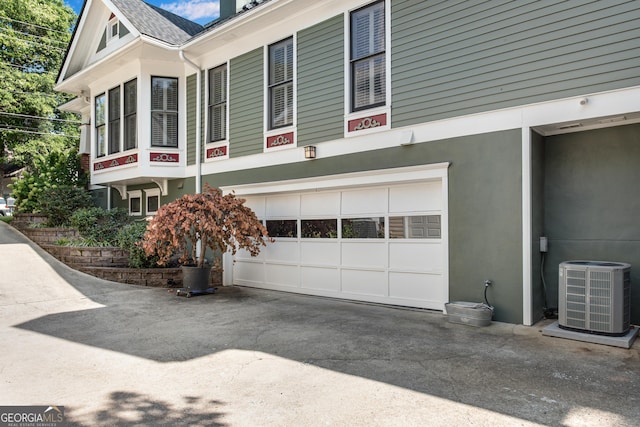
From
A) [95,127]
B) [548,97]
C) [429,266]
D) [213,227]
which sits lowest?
[429,266]

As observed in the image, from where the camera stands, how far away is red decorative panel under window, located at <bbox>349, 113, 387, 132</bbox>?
22.6 feet

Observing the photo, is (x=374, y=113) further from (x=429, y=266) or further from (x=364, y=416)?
(x=364, y=416)

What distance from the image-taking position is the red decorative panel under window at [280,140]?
819cm

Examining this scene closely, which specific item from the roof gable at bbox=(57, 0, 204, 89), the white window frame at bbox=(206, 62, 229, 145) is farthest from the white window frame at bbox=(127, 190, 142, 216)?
the roof gable at bbox=(57, 0, 204, 89)

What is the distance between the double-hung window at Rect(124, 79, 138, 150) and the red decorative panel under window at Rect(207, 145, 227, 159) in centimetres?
227

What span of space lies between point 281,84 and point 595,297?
21.0 feet

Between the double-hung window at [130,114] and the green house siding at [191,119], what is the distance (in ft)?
4.92

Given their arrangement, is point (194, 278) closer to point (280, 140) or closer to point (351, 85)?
point (280, 140)

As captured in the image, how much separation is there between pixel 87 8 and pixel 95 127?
3.25 meters

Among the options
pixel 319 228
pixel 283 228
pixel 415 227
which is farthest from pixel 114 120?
pixel 415 227

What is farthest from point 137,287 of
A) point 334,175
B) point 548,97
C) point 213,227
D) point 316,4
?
point 548,97

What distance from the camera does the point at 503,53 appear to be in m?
5.73

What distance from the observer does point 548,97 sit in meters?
5.39

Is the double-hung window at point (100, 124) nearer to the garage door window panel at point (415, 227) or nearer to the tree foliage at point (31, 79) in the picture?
the garage door window panel at point (415, 227)
